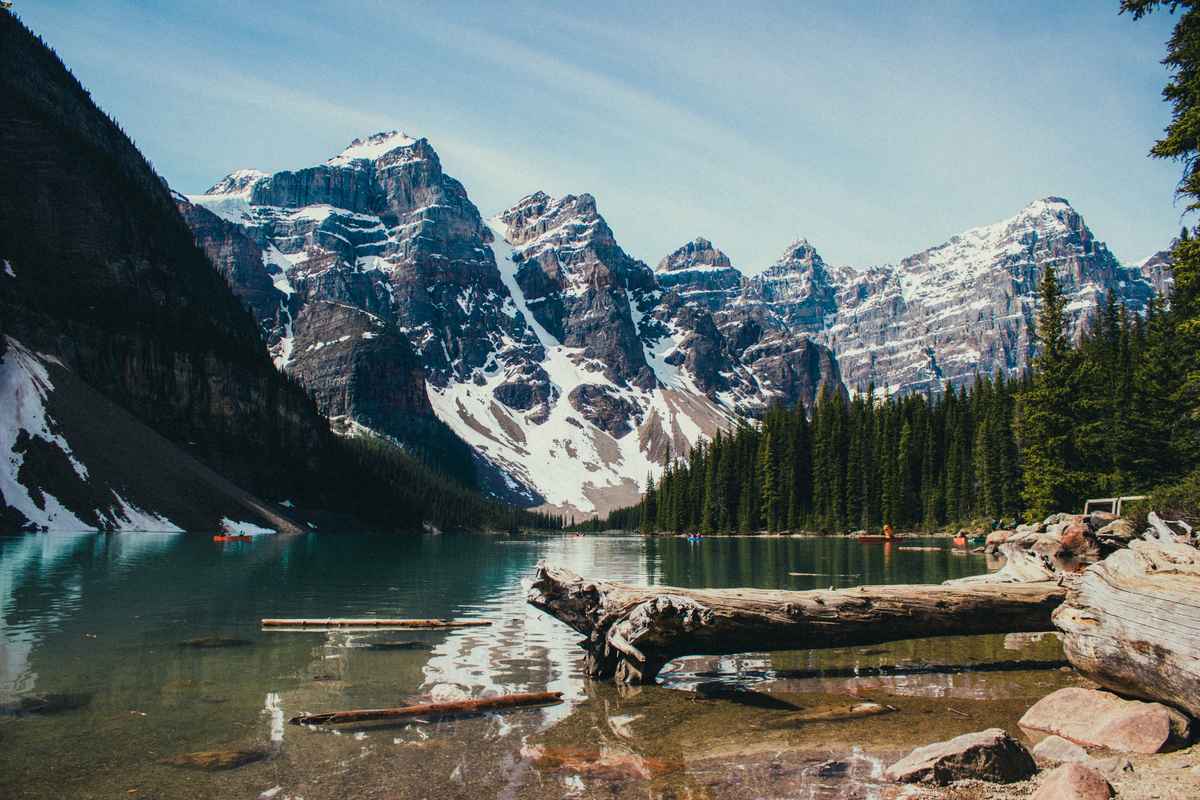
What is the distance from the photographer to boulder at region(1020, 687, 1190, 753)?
1016 cm

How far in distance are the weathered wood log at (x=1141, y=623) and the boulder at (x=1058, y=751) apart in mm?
1591

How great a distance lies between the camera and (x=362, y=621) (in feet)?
73.6

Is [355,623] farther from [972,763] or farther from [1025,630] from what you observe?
[972,763]

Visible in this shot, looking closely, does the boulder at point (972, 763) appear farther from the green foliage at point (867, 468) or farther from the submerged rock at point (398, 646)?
the green foliage at point (867, 468)

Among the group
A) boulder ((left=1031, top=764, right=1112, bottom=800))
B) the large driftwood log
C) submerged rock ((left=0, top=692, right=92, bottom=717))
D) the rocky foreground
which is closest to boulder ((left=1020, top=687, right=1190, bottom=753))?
the rocky foreground

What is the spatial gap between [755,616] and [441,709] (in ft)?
19.9

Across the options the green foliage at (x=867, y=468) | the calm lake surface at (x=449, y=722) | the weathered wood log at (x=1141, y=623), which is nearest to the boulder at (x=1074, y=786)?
the calm lake surface at (x=449, y=722)

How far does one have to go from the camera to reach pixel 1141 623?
1102cm

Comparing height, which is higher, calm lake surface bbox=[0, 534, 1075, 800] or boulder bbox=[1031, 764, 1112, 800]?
boulder bbox=[1031, 764, 1112, 800]

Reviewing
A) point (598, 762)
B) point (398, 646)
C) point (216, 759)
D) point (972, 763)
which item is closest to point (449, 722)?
point (598, 762)

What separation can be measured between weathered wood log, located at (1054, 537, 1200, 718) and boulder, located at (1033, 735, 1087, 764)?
159cm

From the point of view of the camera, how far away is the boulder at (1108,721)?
10.2m

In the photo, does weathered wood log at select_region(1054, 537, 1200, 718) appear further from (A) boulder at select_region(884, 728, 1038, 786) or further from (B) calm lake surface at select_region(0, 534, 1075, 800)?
(A) boulder at select_region(884, 728, 1038, 786)

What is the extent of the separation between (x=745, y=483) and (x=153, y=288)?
127m
